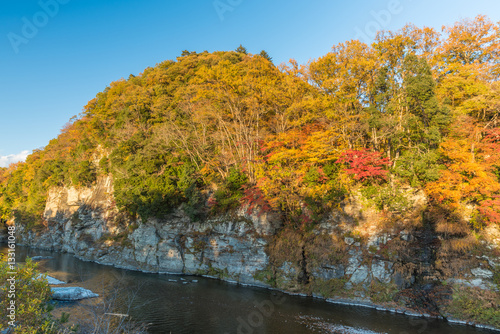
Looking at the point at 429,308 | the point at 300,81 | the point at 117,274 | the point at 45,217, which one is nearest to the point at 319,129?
the point at 300,81

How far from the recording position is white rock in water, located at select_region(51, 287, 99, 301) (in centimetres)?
1734

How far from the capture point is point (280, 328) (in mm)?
14391

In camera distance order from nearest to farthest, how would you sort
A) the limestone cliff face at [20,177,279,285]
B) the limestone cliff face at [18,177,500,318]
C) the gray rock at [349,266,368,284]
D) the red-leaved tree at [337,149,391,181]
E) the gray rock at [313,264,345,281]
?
the limestone cliff face at [18,177,500,318]
the gray rock at [349,266,368,284]
the gray rock at [313,264,345,281]
the red-leaved tree at [337,149,391,181]
the limestone cliff face at [20,177,279,285]

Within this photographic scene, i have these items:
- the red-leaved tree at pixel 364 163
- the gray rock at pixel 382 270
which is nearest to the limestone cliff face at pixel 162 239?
the red-leaved tree at pixel 364 163

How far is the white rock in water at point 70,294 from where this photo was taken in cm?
1734

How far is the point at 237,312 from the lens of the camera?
16.4m

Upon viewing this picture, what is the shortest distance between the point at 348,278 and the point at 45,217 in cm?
4649

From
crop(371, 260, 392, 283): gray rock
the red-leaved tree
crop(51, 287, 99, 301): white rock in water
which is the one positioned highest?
the red-leaved tree

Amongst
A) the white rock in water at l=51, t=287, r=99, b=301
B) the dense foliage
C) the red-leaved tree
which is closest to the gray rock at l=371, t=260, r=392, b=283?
the dense foliage

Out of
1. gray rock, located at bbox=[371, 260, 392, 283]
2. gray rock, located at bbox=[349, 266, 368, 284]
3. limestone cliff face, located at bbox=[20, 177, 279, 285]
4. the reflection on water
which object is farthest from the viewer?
limestone cliff face, located at bbox=[20, 177, 279, 285]

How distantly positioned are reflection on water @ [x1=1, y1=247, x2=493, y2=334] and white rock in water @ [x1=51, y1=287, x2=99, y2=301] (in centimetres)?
81

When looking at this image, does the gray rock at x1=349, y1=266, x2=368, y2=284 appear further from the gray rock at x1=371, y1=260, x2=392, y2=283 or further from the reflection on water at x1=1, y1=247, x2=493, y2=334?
the reflection on water at x1=1, y1=247, x2=493, y2=334

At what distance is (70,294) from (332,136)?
71.5ft

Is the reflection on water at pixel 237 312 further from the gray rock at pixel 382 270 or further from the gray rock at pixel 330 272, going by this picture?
the gray rock at pixel 382 270
